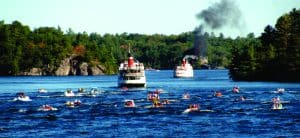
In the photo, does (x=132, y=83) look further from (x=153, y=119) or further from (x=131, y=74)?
(x=153, y=119)

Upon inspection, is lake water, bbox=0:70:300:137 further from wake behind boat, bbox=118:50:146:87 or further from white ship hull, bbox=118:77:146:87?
white ship hull, bbox=118:77:146:87

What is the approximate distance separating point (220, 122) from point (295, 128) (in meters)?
10.5

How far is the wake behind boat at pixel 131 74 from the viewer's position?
566ft

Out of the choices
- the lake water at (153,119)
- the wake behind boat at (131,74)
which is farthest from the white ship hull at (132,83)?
the lake water at (153,119)

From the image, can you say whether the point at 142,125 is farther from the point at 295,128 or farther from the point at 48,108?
the point at 48,108

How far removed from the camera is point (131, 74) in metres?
172

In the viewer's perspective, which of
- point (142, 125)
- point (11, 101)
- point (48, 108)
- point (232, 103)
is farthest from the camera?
point (11, 101)

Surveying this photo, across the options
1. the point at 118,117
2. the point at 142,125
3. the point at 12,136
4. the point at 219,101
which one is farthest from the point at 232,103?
the point at 12,136

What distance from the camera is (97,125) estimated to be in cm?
9175

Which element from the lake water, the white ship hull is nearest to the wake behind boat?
the white ship hull

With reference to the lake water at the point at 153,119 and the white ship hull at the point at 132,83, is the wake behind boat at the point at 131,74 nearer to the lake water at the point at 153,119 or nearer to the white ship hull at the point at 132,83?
the white ship hull at the point at 132,83

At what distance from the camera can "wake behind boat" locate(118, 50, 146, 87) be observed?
566 feet

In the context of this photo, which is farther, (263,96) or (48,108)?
(263,96)

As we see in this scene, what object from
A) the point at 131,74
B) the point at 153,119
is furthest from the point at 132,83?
the point at 153,119
